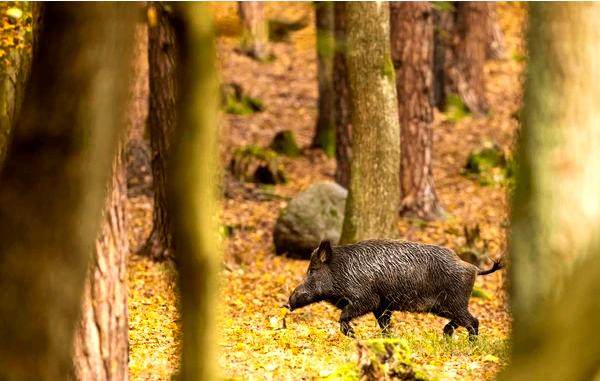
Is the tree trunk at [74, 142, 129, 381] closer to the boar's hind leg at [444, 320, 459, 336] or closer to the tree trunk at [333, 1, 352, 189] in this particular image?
the boar's hind leg at [444, 320, 459, 336]

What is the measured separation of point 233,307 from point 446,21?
17.0 metres

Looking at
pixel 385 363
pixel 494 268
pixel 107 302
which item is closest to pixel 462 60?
pixel 494 268

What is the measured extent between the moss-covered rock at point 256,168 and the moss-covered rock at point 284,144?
235cm

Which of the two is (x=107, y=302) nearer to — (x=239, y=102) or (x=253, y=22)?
(x=239, y=102)

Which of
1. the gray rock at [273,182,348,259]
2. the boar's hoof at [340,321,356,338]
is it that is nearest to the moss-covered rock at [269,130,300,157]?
the gray rock at [273,182,348,259]

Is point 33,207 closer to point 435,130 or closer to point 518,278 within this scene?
point 518,278

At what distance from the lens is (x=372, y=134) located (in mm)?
15117

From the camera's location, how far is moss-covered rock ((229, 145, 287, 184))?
22.9 meters

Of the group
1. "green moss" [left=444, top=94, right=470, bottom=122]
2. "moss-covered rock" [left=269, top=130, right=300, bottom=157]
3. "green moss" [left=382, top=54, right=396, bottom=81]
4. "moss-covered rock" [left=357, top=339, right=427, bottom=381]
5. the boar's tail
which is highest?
"green moss" [left=382, top=54, right=396, bottom=81]

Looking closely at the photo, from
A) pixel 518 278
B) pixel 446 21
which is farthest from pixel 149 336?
pixel 446 21

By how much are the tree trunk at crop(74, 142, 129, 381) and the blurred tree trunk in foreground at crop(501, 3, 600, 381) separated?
9.13 ft

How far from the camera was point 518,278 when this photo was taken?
4.62 m

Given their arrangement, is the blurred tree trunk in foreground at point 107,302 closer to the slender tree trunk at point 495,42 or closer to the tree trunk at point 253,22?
the tree trunk at point 253,22

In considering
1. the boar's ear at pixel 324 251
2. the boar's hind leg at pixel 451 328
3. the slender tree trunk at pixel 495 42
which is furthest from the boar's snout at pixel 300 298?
the slender tree trunk at pixel 495 42
